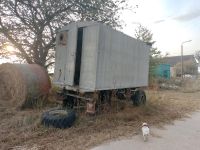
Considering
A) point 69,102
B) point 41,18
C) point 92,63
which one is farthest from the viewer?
point 41,18

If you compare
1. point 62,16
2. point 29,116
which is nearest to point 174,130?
point 29,116

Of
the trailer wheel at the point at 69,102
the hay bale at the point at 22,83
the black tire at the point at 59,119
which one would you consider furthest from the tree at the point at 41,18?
the black tire at the point at 59,119

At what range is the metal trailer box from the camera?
25.2ft

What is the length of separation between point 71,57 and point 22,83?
203 centimetres

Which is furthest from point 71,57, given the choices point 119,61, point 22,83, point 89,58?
point 22,83

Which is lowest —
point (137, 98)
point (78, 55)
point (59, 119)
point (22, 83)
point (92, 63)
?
point (59, 119)

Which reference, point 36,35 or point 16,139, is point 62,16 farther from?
point 16,139

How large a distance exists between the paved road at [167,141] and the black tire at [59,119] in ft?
4.95

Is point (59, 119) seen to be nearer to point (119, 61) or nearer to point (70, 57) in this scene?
point (70, 57)

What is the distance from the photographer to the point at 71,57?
8.27 m

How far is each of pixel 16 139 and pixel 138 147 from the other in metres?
2.71

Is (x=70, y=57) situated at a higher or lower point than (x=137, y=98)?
higher

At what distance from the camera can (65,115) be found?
679cm

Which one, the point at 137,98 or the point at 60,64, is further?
the point at 137,98
